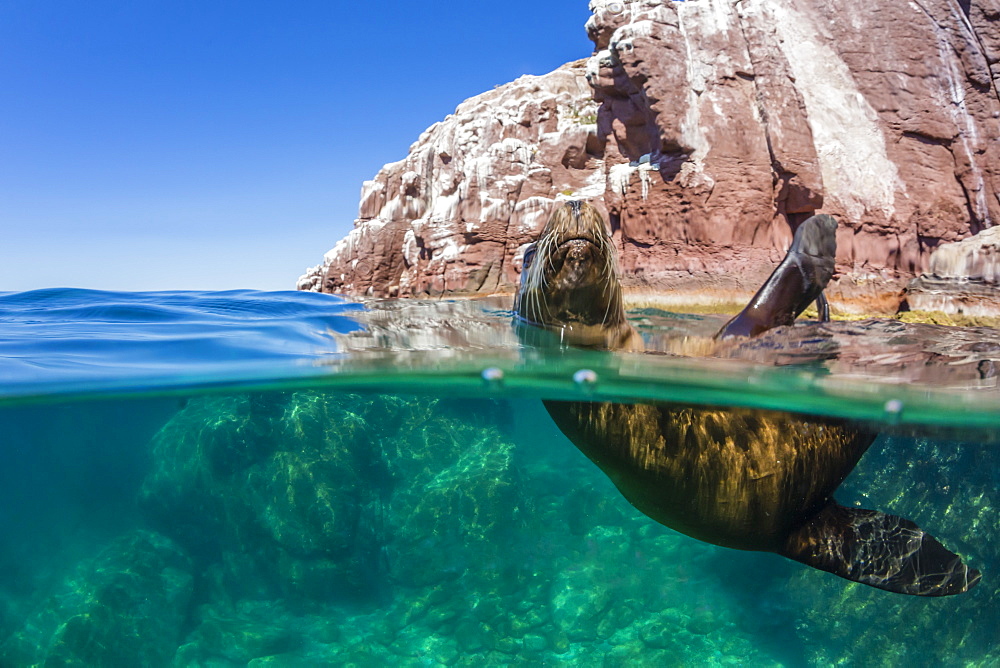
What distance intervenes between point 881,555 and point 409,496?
6.70m

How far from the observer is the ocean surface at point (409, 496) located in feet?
19.6

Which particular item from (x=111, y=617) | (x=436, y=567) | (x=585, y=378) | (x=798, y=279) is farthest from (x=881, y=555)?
(x=111, y=617)

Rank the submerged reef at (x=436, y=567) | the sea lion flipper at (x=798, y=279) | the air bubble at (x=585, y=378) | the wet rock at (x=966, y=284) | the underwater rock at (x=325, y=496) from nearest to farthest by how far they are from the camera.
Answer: the sea lion flipper at (x=798, y=279) < the air bubble at (x=585, y=378) < the submerged reef at (x=436, y=567) < the underwater rock at (x=325, y=496) < the wet rock at (x=966, y=284)

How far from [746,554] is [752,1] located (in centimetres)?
1508

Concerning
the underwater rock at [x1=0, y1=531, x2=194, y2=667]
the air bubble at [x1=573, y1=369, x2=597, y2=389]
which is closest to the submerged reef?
the underwater rock at [x1=0, y1=531, x2=194, y2=667]

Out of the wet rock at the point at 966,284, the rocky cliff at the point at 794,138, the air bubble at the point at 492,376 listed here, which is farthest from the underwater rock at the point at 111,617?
the wet rock at the point at 966,284

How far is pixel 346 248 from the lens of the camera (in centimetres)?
2348

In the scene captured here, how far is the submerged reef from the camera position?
7277 millimetres

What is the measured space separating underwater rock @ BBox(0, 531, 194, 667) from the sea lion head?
6746 millimetres

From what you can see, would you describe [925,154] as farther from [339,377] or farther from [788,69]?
[339,377]

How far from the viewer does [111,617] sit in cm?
754

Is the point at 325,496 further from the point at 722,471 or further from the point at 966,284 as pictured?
the point at 966,284

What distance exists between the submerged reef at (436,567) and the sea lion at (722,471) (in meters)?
3.68

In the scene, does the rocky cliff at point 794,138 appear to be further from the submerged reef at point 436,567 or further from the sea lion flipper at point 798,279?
the sea lion flipper at point 798,279
